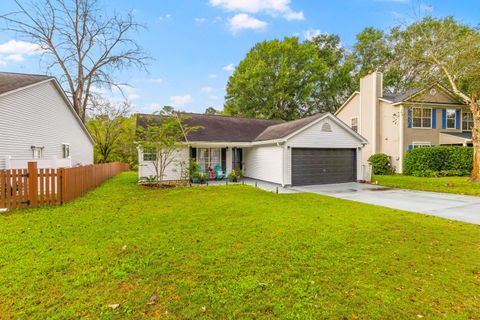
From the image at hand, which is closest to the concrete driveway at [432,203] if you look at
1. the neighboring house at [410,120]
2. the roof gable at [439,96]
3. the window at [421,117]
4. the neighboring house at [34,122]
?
the neighboring house at [410,120]

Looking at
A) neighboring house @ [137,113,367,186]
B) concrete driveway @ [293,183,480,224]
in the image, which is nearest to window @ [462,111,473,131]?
neighboring house @ [137,113,367,186]

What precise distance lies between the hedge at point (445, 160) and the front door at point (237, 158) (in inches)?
496

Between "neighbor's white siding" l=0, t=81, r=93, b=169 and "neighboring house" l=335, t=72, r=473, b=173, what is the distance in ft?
76.3

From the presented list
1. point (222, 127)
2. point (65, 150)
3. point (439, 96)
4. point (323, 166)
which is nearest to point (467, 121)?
point (439, 96)

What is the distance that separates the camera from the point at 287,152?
1277 centimetres

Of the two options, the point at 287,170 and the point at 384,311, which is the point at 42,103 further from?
the point at 384,311

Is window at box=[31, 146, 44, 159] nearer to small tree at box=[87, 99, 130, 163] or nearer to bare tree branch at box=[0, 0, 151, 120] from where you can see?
bare tree branch at box=[0, 0, 151, 120]

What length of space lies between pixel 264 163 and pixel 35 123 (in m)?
12.9

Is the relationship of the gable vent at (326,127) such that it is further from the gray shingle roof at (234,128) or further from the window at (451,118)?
the window at (451,118)

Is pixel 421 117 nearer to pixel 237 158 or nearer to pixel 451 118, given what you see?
pixel 451 118

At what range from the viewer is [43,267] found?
3422mm

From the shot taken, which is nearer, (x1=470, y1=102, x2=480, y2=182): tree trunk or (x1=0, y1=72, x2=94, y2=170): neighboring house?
(x1=0, y1=72, x2=94, y2=170): neighboring house

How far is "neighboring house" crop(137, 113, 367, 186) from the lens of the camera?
12992 millimetres

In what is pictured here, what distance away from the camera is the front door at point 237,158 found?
16.6 m
